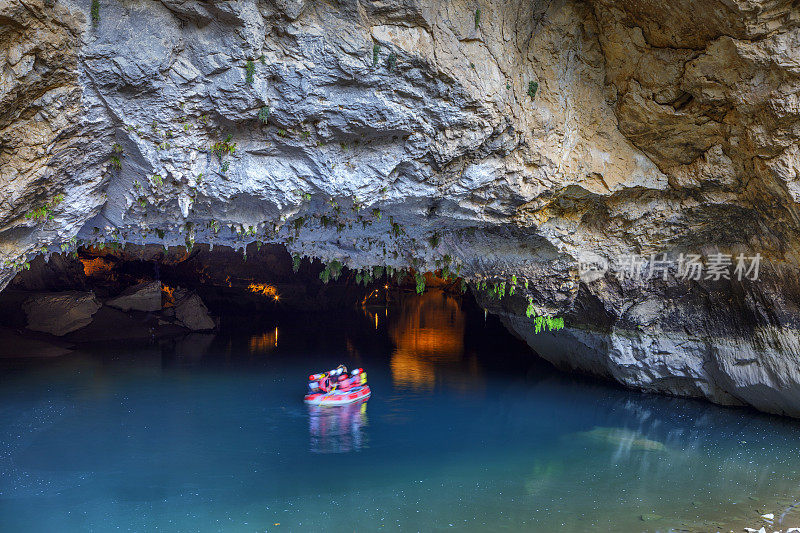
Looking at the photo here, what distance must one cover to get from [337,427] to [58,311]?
11.7 metres

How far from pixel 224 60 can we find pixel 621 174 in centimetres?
634

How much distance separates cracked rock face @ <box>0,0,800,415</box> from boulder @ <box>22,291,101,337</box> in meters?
8.70

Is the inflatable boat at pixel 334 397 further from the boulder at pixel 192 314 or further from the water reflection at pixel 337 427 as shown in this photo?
the boulder at pixel 192 314

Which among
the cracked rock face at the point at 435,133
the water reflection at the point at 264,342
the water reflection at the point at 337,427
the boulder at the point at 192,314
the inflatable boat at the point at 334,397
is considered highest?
the cracked rock face at the point at 435,133

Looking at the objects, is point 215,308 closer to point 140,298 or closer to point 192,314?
point 192,314

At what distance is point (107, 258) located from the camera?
21250mm

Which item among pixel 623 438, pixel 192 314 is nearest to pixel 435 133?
pixel 623 438

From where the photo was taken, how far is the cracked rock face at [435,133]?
257 inches

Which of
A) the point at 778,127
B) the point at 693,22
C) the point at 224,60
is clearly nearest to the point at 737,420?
the point at 778,127

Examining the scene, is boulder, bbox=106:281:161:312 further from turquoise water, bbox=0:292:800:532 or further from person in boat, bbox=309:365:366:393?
person in boat, bbox=309:365:366:393

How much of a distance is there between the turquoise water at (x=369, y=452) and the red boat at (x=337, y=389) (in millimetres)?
289

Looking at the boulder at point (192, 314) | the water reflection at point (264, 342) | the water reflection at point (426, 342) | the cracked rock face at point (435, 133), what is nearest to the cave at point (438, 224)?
the cracked rock face at point (435, 133)

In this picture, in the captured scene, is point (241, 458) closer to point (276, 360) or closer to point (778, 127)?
point (276, 360)

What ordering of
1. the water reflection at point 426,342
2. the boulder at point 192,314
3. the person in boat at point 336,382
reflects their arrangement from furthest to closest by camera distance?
1. the boulder at point 192,314
2. the water reflection at point 426,342
3. the person in boat at point 336,382
